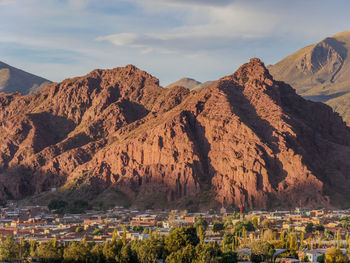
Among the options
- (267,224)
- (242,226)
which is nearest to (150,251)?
(242,226)

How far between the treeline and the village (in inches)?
318

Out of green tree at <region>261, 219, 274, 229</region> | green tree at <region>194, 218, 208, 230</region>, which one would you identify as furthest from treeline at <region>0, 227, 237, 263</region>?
green tree at <region>194, 218, 208, 230</region>

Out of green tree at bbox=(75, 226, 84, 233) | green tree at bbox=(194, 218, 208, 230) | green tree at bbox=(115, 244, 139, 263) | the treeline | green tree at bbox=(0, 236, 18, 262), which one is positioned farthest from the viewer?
green tree at bbox=(75, 226, 84, 233)

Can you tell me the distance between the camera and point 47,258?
115 meters

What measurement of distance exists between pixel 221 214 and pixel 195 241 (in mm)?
73483

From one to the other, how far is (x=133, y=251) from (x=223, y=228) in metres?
47.3

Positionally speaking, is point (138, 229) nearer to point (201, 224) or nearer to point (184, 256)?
point (201, 224)

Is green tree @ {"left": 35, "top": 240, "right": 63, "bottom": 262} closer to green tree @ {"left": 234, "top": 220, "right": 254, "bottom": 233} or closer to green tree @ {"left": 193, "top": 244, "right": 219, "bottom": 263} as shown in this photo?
green tree @ {"left": 193, "top": 244, "right": 219, "bottom": 263}

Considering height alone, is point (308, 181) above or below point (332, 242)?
above

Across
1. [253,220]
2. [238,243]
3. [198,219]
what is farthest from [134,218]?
[238,243]

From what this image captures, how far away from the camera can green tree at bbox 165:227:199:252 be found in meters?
114

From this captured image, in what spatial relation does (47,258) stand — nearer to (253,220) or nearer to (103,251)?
(103,251)

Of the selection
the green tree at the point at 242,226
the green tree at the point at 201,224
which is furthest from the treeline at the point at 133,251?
the green tree at the point at 201,224

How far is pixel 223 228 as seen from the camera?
6181 inches
